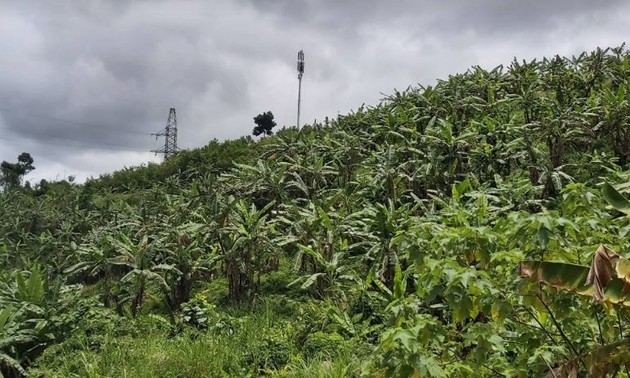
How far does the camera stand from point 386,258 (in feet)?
19.3

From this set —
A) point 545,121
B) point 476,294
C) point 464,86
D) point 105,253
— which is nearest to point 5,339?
point 105,253

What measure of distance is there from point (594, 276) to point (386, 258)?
3.83 meters

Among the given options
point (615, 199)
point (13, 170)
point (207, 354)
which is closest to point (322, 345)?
point (207, 354)

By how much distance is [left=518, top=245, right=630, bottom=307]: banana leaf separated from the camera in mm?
2057

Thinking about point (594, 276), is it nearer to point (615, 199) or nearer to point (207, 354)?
point (615, 199)

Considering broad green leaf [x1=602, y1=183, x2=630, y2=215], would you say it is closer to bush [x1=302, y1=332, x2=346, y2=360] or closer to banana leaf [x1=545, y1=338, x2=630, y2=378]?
banana leaf [x1=545, y1=338, x2=630, y2=378]

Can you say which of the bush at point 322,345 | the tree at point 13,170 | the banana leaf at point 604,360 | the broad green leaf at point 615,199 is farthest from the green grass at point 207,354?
the tree at point 13,170

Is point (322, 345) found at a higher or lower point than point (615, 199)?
lower

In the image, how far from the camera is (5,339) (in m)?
5.36

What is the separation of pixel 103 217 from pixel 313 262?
288 inches

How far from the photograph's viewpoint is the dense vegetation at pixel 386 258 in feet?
8.49

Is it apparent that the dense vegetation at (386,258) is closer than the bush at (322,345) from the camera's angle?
Yes

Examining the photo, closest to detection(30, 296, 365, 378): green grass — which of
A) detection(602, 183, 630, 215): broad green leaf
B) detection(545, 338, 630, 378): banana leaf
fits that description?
detection(545, 338, 630, 378): banana leaf

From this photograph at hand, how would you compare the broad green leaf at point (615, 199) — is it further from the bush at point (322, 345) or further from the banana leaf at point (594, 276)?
the bush at point (322, 345)
